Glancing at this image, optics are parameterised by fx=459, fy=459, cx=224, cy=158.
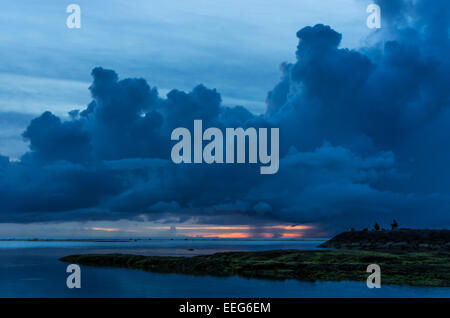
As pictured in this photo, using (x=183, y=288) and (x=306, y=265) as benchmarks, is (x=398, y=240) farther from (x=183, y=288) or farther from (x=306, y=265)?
(x=183, y=288)

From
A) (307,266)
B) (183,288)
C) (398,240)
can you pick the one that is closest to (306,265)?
(307,266)

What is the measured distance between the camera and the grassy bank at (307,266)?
52281 mm

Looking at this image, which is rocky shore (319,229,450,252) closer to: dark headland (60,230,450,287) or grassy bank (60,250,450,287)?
dark headland (60,230,450,287)

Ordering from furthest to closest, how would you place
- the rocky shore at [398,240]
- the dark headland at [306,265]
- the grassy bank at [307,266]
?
the rocky shore at [398,240] → the dark headland at [306,265] → the grassy bank at [307,266]

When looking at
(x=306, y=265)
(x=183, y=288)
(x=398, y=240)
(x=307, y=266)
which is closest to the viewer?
(x=183, y=288)

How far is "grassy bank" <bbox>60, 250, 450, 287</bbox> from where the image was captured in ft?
172

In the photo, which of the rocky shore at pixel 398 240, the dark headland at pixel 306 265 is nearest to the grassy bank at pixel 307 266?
the dark headland at pixel 306 265

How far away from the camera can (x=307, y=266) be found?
59.1 metres

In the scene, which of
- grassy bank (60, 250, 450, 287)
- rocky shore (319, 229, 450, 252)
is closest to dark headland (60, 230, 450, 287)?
grassy bank (60, 250, 450, 287)

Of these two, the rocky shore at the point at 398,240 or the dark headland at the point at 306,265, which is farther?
the rocky shore at the point at 398,240

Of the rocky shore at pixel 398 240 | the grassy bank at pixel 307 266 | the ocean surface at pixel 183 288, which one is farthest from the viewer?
the rocky shore at pixel 398 240

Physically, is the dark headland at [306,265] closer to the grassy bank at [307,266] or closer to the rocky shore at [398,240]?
the grassy bank at [307,266]
